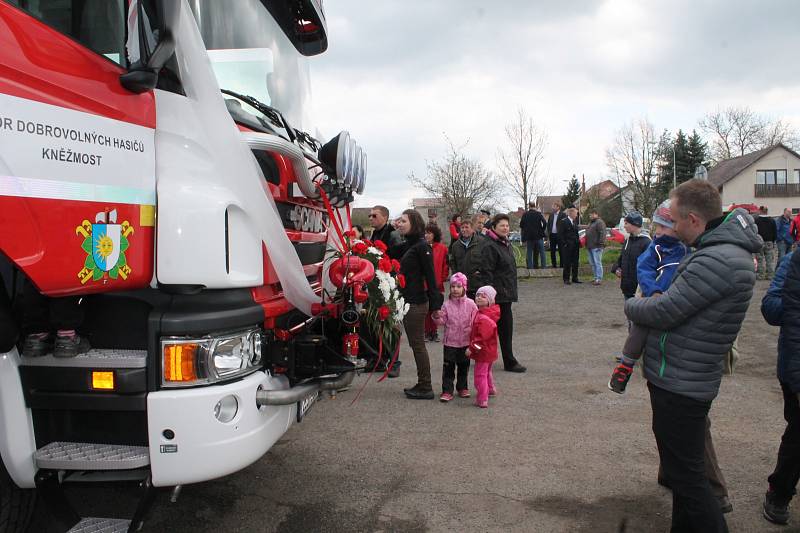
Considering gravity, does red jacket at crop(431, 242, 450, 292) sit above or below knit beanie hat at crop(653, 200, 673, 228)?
below

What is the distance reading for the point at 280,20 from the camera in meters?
4.22

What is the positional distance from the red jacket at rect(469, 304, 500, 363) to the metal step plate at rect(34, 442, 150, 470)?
3.68 meters

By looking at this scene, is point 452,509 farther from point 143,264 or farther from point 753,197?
point 753,197

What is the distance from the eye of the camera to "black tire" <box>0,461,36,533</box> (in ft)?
8.84

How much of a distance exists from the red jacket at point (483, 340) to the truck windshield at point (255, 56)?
2.57 meters

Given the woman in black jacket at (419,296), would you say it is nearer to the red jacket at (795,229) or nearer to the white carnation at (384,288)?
the white carnation at (384,288)

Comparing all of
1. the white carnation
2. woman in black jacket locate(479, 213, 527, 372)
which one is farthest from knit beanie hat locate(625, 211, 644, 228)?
the white carnation

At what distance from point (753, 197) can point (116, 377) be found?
197 feet

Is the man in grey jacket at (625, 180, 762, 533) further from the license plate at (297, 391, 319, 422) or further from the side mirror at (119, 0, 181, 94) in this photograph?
Result: the side mirror at (119, 0, 181, 94)

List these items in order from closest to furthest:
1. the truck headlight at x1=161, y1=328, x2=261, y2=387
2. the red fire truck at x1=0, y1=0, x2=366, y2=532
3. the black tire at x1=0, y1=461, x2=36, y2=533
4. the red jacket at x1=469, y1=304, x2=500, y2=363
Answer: the red fire truck at x1=0, y1=0, x2=366, y2=532, the truck headlight at x1=161, y1=328, x2=261, y2=387, the black tire at x1=0, y1=461, x2=36, y2=533, the red jacket at x1=469, y1=304, x2=500, y2=363

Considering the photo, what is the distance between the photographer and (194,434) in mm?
2545

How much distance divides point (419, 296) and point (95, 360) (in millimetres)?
3866

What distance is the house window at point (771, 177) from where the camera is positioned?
51875mm

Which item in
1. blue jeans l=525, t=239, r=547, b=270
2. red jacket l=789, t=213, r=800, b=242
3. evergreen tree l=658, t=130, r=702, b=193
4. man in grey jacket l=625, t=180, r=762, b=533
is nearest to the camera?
man in grey jacket l=625, t=180, r=762, b=533
